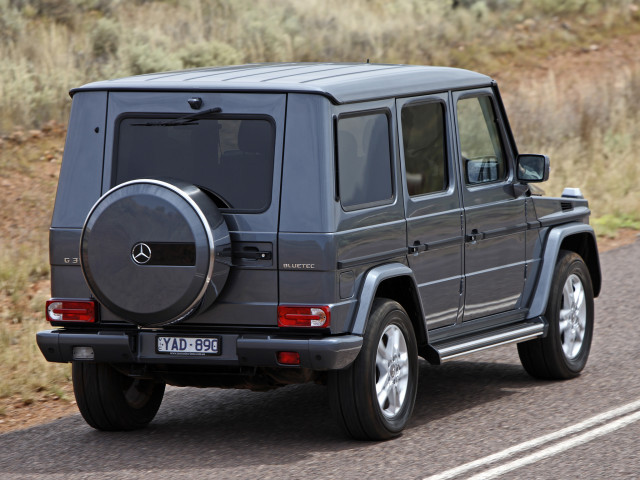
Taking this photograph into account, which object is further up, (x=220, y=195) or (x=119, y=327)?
(x=220, y=195)

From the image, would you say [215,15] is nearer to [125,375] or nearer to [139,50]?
[139,50]

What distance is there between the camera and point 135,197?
20.3 ft

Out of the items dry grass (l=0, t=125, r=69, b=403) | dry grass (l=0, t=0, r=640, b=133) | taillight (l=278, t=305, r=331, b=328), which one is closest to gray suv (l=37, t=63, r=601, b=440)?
taillight (l=278, t=305, r=331, b=328)

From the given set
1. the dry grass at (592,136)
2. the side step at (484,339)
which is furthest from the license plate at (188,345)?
the dry grass at (592,136)

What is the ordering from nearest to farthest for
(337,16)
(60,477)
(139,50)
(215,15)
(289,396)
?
A: 1. (60,477)
2. (289,396)
3. (139,50)
4. (215,15)
5. (337,16)

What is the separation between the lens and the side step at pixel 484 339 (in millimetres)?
7109

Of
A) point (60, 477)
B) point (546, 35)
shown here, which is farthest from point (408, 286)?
point (546, 35)

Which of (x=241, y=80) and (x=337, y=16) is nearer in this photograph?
(x=241, y=80)

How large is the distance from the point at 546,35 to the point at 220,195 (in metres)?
20.7

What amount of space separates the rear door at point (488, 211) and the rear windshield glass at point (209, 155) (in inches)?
63.1

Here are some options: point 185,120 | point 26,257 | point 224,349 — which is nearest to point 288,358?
point 224,349

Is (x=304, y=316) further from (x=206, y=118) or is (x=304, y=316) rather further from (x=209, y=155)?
(x=206, y=118)

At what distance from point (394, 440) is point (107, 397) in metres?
1.68

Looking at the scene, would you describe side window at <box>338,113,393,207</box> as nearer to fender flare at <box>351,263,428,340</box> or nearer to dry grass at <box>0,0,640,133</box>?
fender flare at <box>351,263,428,340</box>
